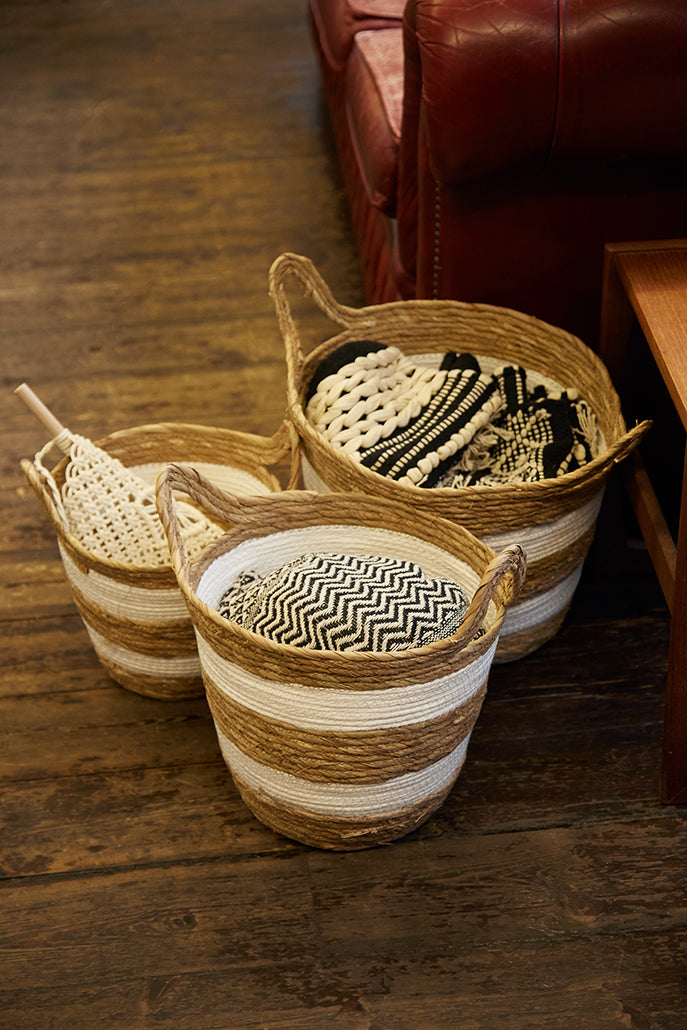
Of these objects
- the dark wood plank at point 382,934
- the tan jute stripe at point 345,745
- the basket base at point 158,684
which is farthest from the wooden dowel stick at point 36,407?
the dark wood plank at point 382,934

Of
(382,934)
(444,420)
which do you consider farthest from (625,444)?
(382,934)

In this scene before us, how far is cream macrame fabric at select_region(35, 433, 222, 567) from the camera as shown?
1325 mm

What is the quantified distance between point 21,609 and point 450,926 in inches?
31.4

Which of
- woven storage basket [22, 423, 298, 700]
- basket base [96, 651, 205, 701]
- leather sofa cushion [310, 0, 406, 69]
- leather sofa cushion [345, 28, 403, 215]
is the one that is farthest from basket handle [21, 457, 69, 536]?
leather sofa cushion [310, 0, 406, 69]

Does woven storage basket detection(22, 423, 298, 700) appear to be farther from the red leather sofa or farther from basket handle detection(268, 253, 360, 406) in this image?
the red leather sofa

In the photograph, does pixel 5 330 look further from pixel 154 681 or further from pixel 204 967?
pixel 204 967

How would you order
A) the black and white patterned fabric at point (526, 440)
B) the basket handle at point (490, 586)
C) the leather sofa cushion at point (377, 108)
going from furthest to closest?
1. the leather sofa cushion at point (377, 108)
2. the black and white patterned fabric at point (526, 440)
3. the basket handle at point (490, 586)

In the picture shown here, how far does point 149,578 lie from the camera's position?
1265mm

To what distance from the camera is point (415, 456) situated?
137 cm

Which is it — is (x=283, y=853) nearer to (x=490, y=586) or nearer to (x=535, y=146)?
(x=490, y=586)

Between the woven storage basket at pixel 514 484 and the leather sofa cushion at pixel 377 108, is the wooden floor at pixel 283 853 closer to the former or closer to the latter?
the woven storage basket at pixel 514 484

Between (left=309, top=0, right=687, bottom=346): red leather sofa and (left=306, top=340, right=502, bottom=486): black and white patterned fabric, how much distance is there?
162mm

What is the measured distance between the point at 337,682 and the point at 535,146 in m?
0.73

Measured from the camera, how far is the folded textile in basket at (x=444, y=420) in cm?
137
